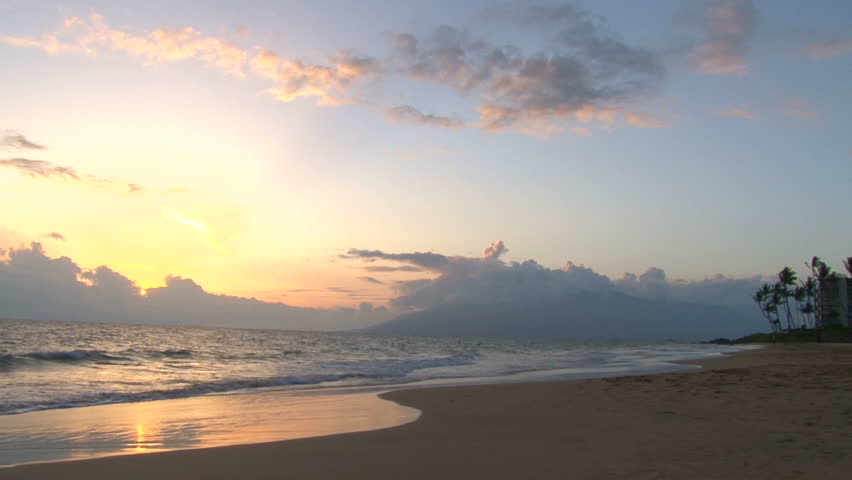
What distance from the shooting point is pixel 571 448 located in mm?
8789

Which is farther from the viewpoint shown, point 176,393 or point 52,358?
point 52,358

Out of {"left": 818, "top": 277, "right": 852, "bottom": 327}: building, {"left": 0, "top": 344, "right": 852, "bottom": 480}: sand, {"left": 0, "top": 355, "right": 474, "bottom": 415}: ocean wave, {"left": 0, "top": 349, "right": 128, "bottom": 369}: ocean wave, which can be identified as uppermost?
{"left": 818, "top": 277, "right": 852, "bottom": 327}: building

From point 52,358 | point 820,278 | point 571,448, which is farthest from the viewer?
point 820,278

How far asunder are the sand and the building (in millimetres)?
103230

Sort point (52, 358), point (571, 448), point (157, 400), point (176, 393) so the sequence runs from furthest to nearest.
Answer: point (52, 358), point (176, 393), point (157, 400), point (571, 448)

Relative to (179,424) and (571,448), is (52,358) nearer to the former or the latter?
(179,424)

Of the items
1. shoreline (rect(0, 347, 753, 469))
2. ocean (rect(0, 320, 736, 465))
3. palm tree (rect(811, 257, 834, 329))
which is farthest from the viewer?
palm tree (rect(811, 257, 834, 329))

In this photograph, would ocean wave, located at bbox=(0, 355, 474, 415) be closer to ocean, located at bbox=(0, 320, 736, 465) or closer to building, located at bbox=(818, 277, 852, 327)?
ocean, located at bbox=(0, 320, 736, 465)

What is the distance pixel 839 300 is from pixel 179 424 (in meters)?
118

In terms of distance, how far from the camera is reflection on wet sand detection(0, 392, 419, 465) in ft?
32.0

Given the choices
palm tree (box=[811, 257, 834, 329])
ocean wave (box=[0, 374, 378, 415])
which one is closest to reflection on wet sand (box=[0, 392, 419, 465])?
ocean wave (box=[0, 374, 378, 415])

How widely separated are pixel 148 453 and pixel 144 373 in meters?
18.7

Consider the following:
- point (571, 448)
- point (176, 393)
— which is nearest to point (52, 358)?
point (176, 393)

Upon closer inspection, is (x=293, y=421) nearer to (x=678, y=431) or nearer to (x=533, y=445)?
(x=533, y=445)
